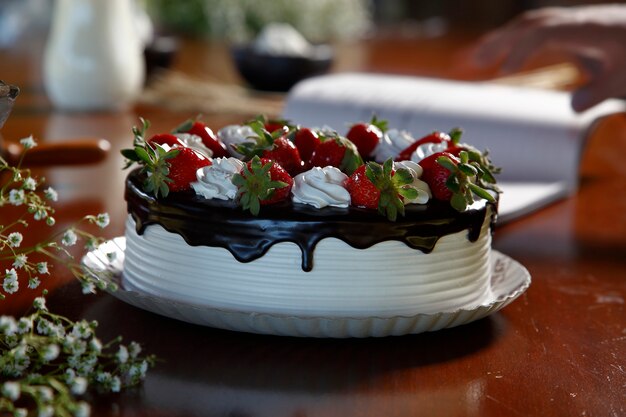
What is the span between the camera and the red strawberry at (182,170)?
86 cm

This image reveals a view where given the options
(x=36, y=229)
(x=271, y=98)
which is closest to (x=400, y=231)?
(x=36, y=229)

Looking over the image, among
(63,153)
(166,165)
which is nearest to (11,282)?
(166,165)

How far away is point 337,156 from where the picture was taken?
36.5 inches

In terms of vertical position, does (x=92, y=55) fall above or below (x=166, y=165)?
below

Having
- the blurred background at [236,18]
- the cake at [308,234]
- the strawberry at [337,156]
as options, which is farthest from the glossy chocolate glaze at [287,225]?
the blurred background at [236,18]

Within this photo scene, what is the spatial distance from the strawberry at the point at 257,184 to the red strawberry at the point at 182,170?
0.06 meters

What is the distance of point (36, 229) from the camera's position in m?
1.15

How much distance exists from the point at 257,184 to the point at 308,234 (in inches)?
2.3

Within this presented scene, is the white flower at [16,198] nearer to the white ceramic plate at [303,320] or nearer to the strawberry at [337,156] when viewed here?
the white ceramic plate at [303,320]

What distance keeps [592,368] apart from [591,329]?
0.36 ft

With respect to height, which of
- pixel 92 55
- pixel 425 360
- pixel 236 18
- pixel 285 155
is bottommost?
pixel 236 18

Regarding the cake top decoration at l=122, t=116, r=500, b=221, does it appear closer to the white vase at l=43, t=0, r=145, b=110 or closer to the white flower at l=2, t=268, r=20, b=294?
the white flower at l=2, t=268, r=20, b=294

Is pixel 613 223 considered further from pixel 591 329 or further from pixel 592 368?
pixel 592 368

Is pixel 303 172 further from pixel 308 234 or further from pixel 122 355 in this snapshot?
pixel 122 355
